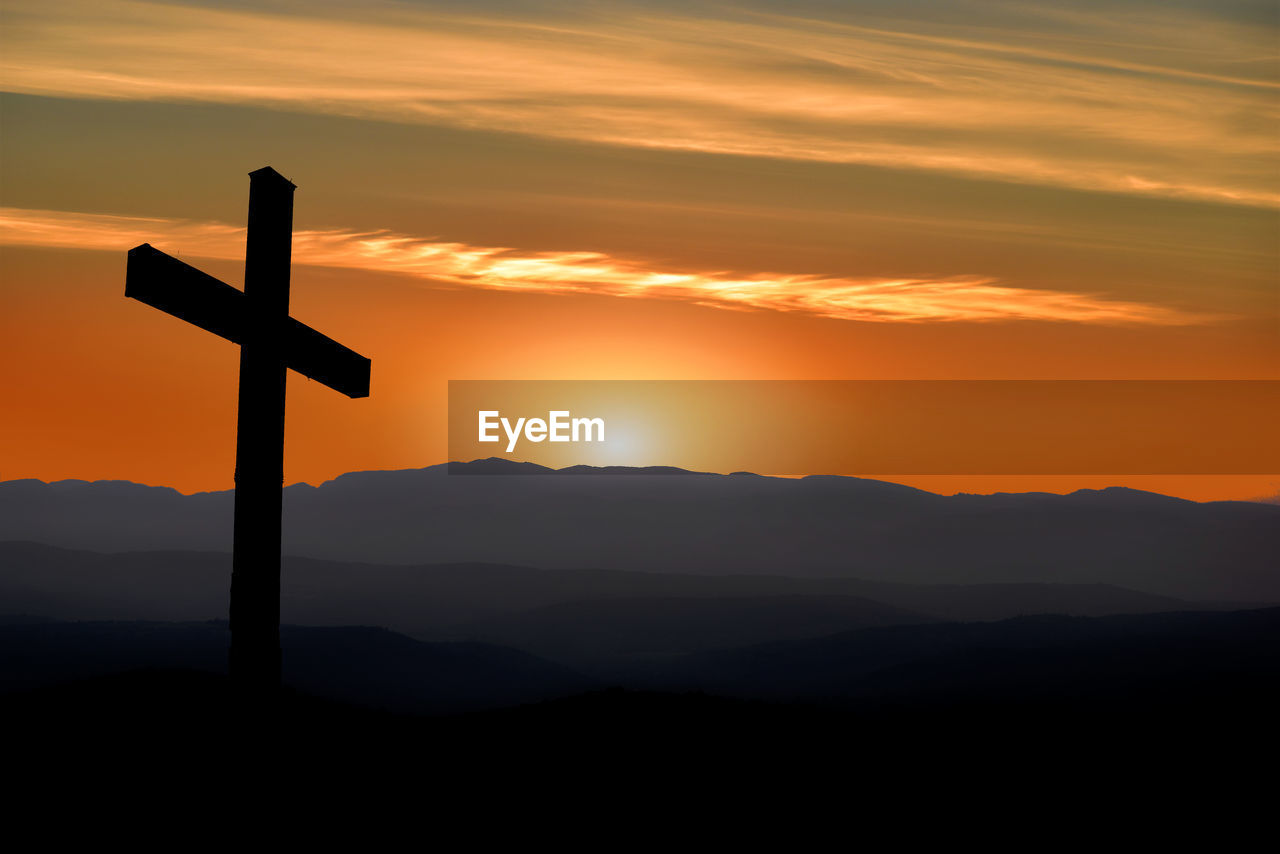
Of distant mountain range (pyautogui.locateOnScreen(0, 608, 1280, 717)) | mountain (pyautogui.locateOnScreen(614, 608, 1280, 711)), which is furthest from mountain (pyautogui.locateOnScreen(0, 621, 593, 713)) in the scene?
mountain (pyautogui.locateOnScreen(614, 608, 1280, 711))

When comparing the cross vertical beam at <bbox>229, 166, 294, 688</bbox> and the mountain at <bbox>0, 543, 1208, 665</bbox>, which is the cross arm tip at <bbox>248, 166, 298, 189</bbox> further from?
the mountain at <bbox>0, 543, 1208, 665</bbox>

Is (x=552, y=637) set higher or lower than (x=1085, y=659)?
lower

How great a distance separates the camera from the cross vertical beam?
301 inches

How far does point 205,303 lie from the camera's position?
7.50 meters

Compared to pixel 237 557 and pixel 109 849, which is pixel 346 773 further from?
pixel 237 557

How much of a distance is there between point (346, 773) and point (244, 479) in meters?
3.63

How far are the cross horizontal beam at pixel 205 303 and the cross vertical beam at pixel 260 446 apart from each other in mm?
131

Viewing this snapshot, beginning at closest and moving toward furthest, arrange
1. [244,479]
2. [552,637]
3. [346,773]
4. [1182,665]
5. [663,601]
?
[244,479] < [346,773] < [1182,665] < [552,637] < [663,601]

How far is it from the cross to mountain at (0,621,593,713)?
50548mm

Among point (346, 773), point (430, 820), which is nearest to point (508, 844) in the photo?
point (430, 820)

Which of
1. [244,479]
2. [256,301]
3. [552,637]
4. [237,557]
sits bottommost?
[552,637]

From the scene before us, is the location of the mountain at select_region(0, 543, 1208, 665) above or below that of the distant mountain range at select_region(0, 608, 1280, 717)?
below

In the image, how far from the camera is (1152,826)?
10414 mm

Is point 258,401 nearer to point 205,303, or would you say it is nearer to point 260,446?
point 260,446
